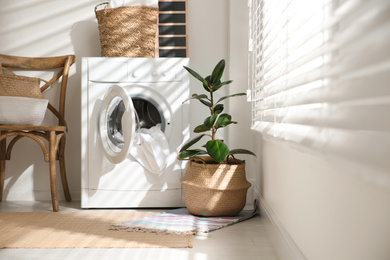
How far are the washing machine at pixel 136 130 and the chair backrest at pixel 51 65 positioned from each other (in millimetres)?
318

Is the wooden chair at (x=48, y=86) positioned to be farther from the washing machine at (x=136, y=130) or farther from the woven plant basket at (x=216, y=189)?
the woven plant basket at (x=216, y=189)

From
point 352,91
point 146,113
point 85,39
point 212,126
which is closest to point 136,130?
point 146,113

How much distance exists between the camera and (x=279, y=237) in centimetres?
147

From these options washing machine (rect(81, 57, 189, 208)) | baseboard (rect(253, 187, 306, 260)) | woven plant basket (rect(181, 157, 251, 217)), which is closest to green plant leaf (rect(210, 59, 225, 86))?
washing machine (rect(81, 57, 189, 208))

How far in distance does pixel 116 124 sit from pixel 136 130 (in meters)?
0.14

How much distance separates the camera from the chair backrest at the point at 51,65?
8.52ft

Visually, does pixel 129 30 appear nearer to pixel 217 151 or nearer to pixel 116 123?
pixel 116 123

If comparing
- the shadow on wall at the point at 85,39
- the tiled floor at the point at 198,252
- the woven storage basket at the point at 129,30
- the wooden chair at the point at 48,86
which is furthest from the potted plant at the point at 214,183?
the shadow on wall at the point at 85,39

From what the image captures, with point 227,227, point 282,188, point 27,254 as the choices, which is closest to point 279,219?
point 282,188

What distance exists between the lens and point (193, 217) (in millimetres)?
2078

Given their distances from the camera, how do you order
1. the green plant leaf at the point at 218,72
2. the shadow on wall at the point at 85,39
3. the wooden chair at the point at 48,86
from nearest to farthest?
the green plant leaf at the point at 218,72 < the wooden chair at the point at 48,86 < the shadow on wall at the point at 85,39

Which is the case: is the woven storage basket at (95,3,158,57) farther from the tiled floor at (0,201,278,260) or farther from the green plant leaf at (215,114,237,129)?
the tiled floor at (0,201,278,260)

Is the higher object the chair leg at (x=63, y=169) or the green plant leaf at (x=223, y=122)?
the green plant leaf at (x=223, y=122)

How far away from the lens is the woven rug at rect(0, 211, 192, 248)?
5.32 feet
